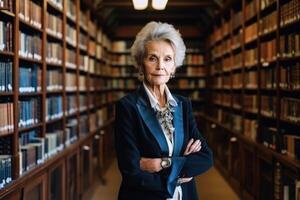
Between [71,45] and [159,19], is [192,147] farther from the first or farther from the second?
[159,19]

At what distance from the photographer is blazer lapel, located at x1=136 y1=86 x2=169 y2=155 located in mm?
1733

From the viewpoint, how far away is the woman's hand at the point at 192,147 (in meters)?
1.80

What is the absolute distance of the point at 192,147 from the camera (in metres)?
1.80

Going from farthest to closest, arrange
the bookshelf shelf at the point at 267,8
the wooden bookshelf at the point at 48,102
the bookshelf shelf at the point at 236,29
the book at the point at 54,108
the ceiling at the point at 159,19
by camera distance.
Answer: the ceiling at the point at 159,19, the bookshelf shelf at the point at 236,29, the bookshelf shelf at the point at 267,8, the book at the point at 54,108, the wooden bookshelf at the point at 48,102

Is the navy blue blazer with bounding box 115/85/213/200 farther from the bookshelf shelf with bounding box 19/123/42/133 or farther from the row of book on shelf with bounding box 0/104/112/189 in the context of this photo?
the bookshelf shelf with bounding box 19/123/42/133

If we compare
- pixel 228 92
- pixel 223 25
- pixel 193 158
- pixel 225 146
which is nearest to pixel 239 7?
pixel 223 25

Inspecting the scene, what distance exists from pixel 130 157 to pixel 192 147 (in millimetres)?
270

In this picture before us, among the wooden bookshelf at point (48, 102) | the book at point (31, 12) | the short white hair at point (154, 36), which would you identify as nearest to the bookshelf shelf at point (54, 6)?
the wooden bookshelf at point (48, 102)

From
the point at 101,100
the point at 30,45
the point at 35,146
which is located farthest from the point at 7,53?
the point at 101,100

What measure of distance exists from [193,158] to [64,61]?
133 inches

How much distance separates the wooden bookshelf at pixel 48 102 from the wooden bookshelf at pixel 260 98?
6.42 feet

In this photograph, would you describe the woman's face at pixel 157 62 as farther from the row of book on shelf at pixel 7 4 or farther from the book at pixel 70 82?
the book at pixel 70 82

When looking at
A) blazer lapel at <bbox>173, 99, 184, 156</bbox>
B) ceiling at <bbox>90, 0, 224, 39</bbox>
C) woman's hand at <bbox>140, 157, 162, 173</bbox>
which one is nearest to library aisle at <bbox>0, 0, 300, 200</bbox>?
ceiling at <bbox>90, 0, 224, 39</bbox>

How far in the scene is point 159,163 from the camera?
171cm
